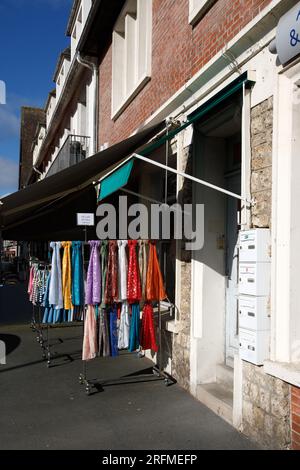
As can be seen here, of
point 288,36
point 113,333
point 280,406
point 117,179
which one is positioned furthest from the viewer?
point 113,333

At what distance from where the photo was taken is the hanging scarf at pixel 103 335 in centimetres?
559

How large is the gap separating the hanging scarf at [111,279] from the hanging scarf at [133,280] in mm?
175

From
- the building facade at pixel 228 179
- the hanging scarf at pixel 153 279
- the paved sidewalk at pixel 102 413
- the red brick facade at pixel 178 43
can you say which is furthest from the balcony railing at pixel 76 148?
the hanging scarf at pixel 153 279

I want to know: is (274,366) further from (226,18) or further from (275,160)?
(226,18)

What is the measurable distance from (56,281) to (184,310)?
77.8 inches

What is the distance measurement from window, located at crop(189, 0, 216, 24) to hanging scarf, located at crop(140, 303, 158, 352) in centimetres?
385

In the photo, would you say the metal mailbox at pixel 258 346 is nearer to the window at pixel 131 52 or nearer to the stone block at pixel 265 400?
the stone block at pixel 265 400

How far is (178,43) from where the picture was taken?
6.12 meters

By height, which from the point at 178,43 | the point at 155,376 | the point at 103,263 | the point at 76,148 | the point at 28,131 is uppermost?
the point at 28,131

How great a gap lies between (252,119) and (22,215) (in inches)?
206

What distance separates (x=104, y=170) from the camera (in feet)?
17.7

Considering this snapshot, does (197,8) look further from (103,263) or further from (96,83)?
(96,83)

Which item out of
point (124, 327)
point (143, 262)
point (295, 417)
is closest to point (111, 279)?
point (143, 262)
